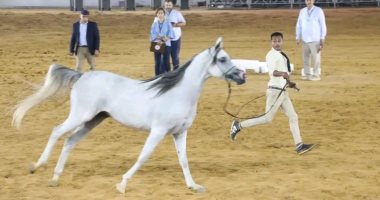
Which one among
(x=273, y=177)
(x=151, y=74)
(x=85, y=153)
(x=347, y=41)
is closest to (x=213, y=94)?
(x=151, y=74)

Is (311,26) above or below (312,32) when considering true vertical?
above

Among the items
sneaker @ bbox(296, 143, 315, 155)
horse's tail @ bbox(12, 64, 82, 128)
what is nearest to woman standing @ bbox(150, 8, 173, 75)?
sneaker @ bbox(296, 143, 315, 155)

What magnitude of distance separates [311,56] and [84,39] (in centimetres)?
541

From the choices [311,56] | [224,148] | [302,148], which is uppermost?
[311,56]

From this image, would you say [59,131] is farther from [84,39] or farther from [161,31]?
[84,39]

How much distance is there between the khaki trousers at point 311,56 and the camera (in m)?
18.4

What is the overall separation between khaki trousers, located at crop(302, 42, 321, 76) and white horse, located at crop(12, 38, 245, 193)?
998 cm

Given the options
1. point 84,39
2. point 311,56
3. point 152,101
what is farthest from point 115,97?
point 311,56

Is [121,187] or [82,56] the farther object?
[82,56]

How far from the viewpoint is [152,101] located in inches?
343

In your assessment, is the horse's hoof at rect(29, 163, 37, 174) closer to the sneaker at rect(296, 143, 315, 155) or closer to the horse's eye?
the horse's eye

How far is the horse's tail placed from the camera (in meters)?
9.34

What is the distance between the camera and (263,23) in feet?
132

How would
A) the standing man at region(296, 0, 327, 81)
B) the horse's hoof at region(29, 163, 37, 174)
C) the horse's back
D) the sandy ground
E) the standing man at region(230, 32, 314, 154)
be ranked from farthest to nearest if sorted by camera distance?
the standing man at region(296, 0, 327, 81)
the standing man at region(230, 32, 314, 154)
the horse's hoof at region(29, 163, 37, 174)
the sandy ground
the horse's back
